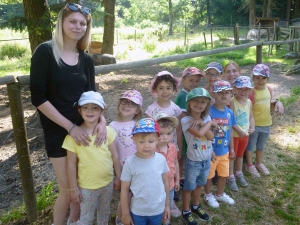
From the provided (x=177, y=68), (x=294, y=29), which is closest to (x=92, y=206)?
(x=177, y=68)

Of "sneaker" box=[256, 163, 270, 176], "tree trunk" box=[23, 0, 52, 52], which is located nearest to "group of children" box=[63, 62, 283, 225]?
"sneaker" box=[256, 163, 270, 176]

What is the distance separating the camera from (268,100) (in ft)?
11.6

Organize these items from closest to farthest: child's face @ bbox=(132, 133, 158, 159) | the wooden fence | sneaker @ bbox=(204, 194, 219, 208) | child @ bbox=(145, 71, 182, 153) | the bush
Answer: child's face @ bbox=(132, 133, 158, 159), the wooden fence, child @ bbox=(145, 71, 182, 153), sneaker @ bbox=(204, 194, 219, 208), the bush

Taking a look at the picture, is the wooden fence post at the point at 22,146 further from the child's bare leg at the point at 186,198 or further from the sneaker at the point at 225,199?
the sneaker at the point at 225,199

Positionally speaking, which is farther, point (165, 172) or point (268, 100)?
point (268, 100)

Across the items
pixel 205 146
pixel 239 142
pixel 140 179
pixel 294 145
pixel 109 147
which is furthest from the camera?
pixel 294 145

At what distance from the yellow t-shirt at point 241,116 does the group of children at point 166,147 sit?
11 millimetres

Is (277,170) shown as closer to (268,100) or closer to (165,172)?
(268,100)

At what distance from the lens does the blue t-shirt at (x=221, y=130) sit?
287 centimetres

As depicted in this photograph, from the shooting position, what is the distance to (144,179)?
6.77 feet

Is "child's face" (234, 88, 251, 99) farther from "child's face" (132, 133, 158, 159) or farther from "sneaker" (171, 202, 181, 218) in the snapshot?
"child's face" (132, 133, 158, 159)

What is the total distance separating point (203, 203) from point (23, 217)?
1772 mm

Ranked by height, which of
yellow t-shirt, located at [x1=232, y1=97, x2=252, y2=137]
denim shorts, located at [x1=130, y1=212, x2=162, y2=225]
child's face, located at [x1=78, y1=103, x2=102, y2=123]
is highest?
child's face, located at [x1=78, y1=103, x2=102, y2=123]

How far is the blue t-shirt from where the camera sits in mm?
2869
